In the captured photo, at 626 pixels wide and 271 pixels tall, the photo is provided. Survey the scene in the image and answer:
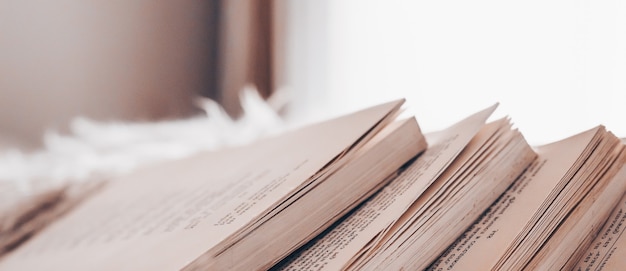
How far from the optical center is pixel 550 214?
0.98 feet

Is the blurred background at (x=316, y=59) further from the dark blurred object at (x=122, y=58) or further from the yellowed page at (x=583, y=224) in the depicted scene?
the yellowed page at (x=583, y=224)

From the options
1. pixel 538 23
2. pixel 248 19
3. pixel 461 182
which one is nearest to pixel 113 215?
pixel 461 182

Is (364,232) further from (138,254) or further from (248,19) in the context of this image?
(248,19)

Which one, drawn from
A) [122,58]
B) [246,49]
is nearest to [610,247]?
[246,49]

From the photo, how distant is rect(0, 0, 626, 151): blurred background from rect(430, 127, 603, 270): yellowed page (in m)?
0.31

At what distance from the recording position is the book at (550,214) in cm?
28

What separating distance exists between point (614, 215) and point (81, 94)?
1.10 meters

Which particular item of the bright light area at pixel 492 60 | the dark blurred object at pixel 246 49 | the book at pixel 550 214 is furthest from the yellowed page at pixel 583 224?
the dark blurred object at pixel 246 49

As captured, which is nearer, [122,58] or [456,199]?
[456,199]

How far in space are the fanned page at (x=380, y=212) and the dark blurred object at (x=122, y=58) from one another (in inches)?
35.2

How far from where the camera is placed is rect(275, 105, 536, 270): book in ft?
0.90

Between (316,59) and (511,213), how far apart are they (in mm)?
840

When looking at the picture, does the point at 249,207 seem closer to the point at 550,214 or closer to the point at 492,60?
the point at 550,214

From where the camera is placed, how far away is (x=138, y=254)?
31cm
